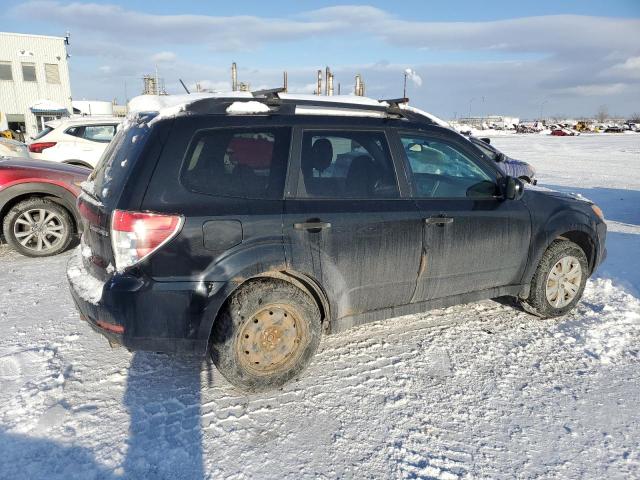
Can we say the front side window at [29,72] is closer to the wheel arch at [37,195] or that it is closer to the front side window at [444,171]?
the wheel arch at [37,195]

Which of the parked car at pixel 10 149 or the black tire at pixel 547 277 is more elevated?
the parked car at pixel 10 149

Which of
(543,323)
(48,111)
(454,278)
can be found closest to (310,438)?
(454,278)

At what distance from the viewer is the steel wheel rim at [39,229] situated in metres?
5.81

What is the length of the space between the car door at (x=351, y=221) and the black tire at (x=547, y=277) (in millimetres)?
1360

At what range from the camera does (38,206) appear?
581 centimetres

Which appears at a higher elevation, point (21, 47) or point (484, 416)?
point (21, 47)

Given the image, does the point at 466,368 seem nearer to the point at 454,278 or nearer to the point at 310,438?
the point at 454,278

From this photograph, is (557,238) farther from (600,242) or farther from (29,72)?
(29,72)

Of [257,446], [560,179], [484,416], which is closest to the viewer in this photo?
[257,446]

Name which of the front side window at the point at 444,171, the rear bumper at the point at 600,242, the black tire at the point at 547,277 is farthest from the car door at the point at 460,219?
the rear bumper at the point at 600,242

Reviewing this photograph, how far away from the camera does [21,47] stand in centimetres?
3384

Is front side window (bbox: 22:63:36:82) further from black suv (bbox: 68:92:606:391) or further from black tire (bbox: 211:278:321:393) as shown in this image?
black tire (bbox: 211:278:321:393)

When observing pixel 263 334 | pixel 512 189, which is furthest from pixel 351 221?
pixel 512 189

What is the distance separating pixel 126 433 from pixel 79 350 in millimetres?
1187
